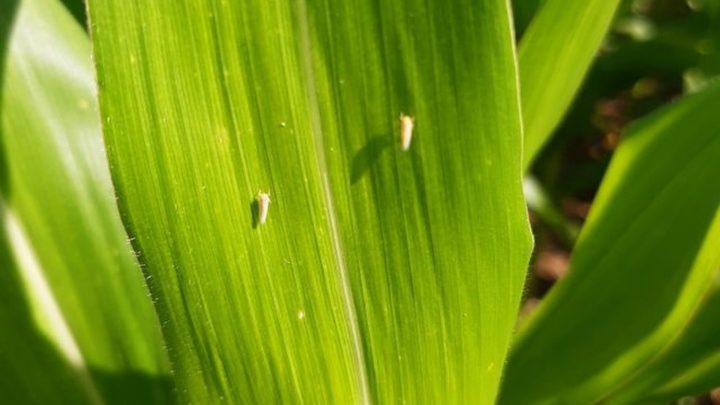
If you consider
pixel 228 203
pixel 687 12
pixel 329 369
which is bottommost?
pixel 687 12

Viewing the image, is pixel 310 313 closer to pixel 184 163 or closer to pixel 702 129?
pixel 184 163

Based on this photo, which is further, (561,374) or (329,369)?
(561,374)

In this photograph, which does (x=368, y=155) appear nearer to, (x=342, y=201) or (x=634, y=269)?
(x=342, y=201)

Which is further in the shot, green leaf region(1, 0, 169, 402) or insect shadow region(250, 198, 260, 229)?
green leaf region(1, 0, 169, 402)

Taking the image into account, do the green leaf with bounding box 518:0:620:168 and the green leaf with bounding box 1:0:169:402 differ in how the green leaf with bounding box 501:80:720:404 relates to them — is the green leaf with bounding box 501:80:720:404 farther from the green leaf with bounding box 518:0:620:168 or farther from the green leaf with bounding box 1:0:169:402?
the green leaf with bounding box 1:0:169:402

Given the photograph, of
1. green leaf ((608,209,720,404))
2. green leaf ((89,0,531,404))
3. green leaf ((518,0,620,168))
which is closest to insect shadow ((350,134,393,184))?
green leaf ((89,0,531,404))

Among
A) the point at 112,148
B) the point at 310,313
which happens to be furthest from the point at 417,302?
the point at 112,148
